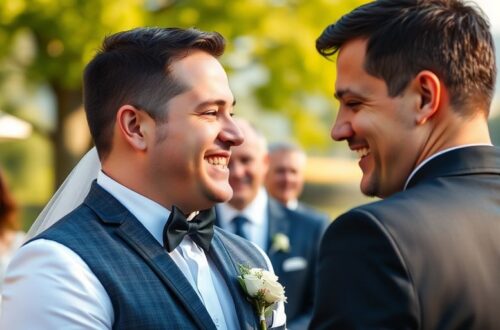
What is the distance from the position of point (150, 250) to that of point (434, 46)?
128cm

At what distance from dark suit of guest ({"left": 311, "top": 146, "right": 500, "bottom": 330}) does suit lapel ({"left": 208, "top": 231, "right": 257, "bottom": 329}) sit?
93 centimetres

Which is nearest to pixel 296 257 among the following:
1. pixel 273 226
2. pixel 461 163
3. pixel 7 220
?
pixel 273 226

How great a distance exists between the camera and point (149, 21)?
1566 centimetres

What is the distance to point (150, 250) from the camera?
10.9ft

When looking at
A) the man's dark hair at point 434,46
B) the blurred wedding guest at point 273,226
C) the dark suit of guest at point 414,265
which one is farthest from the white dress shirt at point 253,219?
the dark suit of guest at point 414,265

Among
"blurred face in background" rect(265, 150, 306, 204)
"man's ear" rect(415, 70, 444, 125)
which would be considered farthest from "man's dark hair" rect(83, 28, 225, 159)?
"blurred face in background" rect(265, 150, 306, 204)

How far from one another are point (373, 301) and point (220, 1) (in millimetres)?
14133

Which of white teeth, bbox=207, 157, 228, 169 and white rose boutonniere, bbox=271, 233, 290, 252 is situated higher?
white teeth, bbox=207, 157, 228, 169

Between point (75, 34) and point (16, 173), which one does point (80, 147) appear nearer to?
point (75, 34)

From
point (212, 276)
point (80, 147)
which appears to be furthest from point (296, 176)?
point (80, 147)

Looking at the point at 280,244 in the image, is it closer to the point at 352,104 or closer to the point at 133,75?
the point at 133,75

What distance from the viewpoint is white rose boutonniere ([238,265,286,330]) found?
3.49 metres

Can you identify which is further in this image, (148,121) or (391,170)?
(148,121)

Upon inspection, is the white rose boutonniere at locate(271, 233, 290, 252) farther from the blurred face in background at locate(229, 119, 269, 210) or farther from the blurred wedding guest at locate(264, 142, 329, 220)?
the blurred wedding guest at locate(264, 142, 329, 220)
